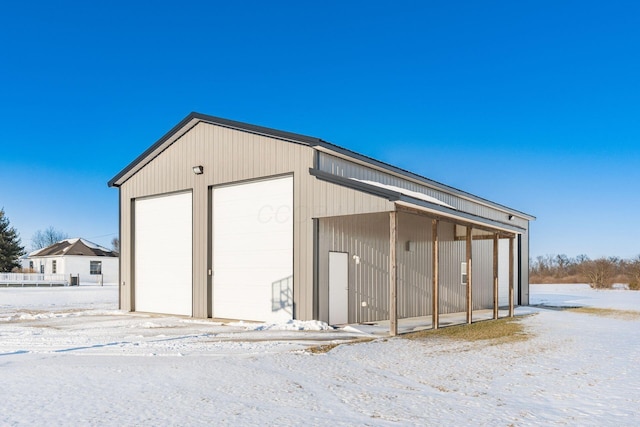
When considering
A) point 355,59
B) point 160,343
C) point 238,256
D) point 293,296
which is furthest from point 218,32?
point 160,343

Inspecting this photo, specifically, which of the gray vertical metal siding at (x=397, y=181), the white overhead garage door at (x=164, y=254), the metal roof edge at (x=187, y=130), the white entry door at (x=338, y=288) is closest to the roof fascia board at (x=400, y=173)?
the gray vertical metal siding at (x=397, y=181)

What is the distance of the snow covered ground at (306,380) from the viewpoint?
5.28 m

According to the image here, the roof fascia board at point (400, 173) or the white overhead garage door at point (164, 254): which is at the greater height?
the roof fascia board at point (400, 173)

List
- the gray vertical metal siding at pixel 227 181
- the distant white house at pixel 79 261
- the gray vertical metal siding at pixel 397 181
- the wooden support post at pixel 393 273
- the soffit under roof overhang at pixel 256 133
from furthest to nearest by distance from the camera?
1. the distant white house at pixel 79 261
2. the gray vertical metal siding at pixel 397 181
3. the soffit under roof overhang at pixel 256 133
4. the gray vertical metal siding at pixel 227 181
5. the wooden support post at pixel 393 273

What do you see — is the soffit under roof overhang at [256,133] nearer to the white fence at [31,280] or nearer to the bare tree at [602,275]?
the bare tree at [602,275]

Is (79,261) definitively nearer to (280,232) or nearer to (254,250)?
(254,250)

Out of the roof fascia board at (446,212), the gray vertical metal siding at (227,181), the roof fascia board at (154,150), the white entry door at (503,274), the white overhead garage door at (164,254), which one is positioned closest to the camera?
the roof fascia board at (446,212)

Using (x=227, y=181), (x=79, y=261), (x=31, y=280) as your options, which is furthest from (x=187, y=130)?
(x=79, y=261)

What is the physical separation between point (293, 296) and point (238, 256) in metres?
2.44

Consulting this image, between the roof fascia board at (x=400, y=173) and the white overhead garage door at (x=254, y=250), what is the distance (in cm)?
151

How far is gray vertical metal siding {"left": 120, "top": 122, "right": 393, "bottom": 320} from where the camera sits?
43.6 feet

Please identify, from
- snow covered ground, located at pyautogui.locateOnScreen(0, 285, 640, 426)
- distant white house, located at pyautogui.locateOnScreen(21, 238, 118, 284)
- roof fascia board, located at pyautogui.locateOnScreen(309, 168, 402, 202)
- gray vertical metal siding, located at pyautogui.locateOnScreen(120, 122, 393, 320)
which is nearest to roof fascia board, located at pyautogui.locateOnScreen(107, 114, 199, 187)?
gray vertical metal siding, located at pyautogui.locateOnScreen(120, 122, 393, 320)

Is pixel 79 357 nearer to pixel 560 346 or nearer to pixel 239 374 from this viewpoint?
pixel 239 374

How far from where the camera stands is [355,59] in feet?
74.6
